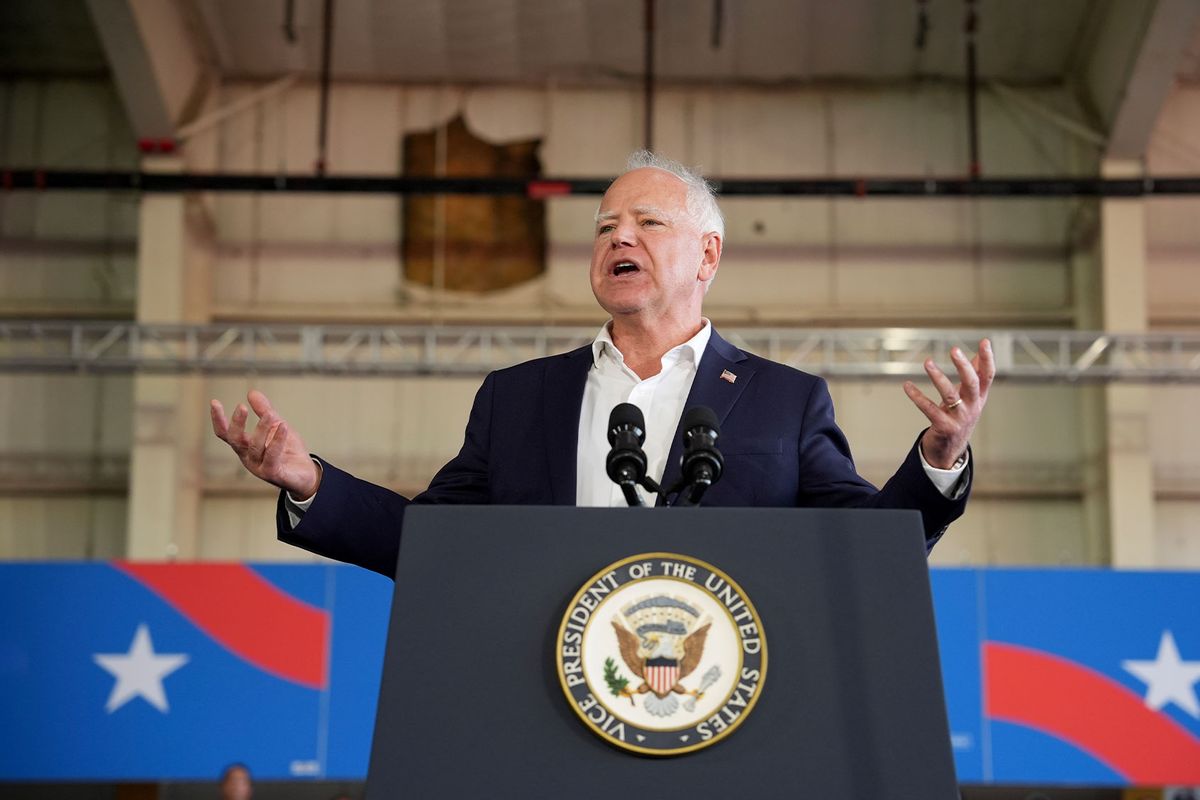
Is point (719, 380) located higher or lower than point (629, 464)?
higher

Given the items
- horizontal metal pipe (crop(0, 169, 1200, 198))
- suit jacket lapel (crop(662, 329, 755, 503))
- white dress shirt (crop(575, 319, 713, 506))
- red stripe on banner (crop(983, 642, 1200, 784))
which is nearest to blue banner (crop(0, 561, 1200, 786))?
red stripe on banner (crop(983, 642, 1200, 784))

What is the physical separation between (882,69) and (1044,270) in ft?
6.27

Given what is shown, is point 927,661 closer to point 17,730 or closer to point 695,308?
point 695,308

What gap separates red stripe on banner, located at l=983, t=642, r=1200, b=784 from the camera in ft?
23.4

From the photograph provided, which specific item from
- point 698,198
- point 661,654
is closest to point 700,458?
point 661,654

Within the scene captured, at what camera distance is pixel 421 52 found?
1033 cm

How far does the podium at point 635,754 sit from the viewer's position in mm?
1214

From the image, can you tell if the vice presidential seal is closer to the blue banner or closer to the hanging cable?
the blue banner

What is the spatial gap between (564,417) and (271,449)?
427mm

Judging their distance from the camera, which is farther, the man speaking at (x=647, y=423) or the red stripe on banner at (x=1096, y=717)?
the red stripe on banner at (x=1096, y=717)

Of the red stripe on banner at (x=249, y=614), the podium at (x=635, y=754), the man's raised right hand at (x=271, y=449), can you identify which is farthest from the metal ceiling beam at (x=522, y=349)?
the podium at (x=635, y=754)

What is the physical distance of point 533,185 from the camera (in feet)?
31.3

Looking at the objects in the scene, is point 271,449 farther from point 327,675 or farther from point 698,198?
point 327,675

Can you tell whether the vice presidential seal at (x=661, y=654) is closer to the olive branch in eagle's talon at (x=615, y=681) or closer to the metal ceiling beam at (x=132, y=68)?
the olive branch in eagle's talon at (x=615, y=681)
